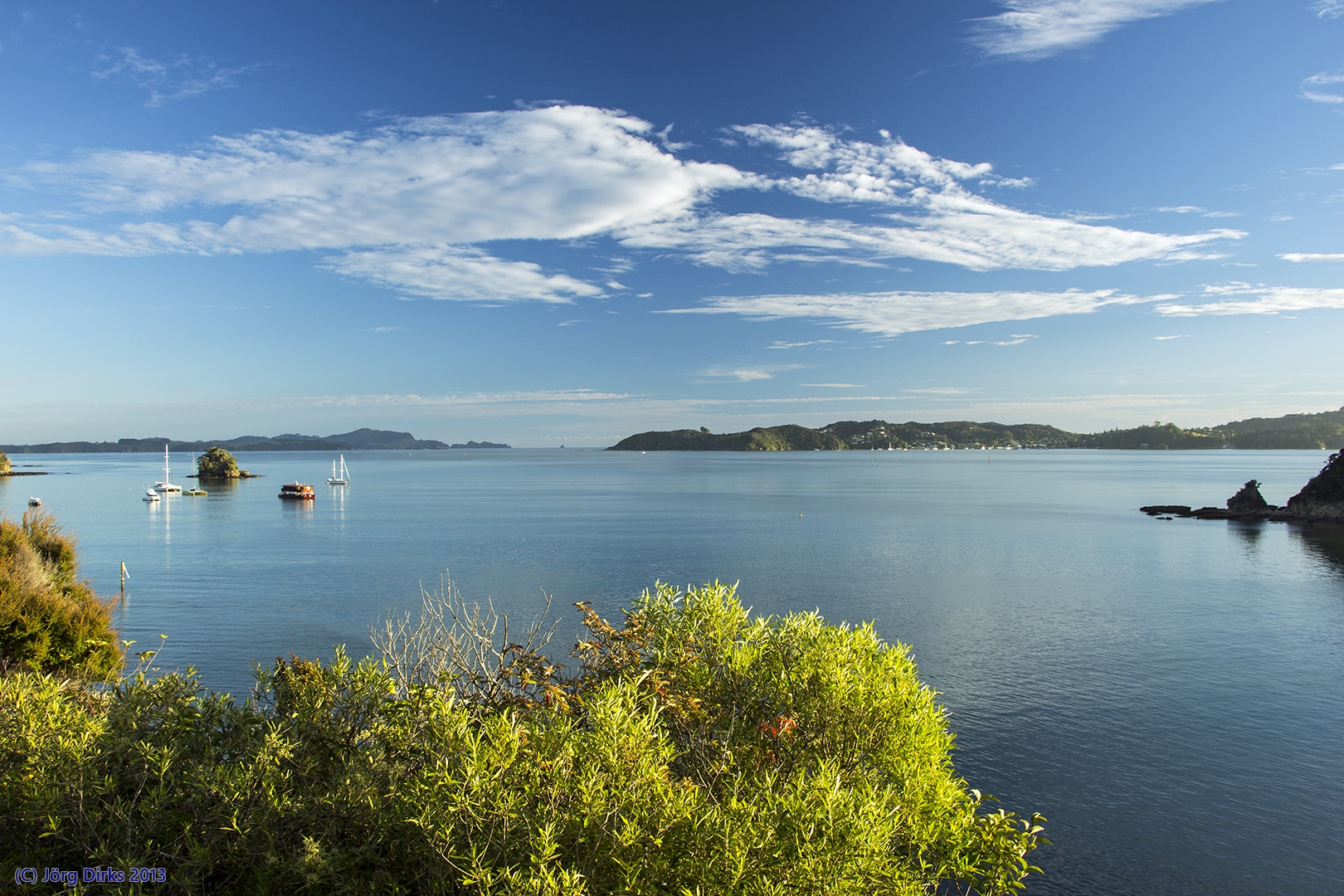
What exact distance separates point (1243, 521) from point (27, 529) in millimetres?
103650

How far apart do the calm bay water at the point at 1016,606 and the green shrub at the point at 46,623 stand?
25.1 ft

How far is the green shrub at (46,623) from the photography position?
1770 cm

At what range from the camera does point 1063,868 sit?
15.4 m

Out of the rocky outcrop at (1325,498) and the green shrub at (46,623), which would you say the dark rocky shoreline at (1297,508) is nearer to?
the rocky outcrop at (1325,498)

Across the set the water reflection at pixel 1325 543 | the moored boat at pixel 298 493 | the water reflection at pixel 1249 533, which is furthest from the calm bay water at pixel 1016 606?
the moored boat at pixel 298 493

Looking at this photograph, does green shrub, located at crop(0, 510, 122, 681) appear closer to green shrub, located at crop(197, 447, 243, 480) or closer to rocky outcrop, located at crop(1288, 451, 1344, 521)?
rocky outcrop, located at crop(1288, 451, 1344, 521)

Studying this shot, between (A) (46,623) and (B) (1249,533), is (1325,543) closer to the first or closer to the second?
(B) (1249,533)

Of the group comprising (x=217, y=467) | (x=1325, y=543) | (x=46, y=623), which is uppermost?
(x=46, y=623)

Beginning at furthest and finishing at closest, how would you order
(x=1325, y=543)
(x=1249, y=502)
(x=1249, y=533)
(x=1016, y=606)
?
1. (x=1249, y=502)
2. (x=1249, y=533)
3. (x=1325, y=543)
4. (x=1016, y=606)

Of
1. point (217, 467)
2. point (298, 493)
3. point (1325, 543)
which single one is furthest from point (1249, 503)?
point (217, 467)

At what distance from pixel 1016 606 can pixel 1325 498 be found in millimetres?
71634

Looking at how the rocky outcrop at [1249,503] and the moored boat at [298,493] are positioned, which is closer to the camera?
the rocky outcrop at [1249,503]

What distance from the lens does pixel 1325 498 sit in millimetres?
84125

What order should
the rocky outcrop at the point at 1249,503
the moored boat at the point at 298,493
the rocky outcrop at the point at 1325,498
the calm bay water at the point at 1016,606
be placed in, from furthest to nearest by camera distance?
the moored boat at the point at 298,493 < the rocky outcrop at the point at 1249,503 < the rocky outcrop at the point at 1325,498 < the calm bay water at the point at 1016,606
